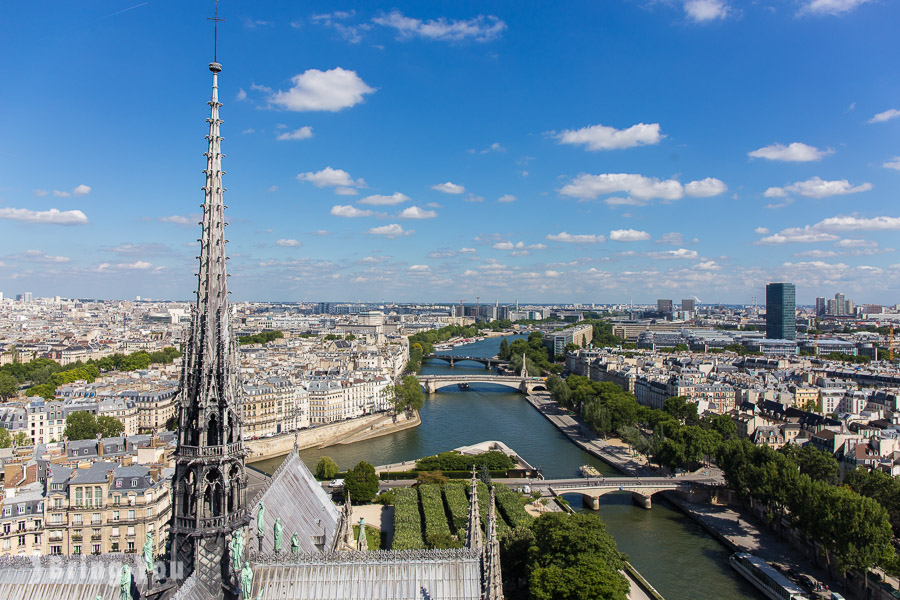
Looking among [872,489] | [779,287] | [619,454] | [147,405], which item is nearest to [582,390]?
[619,454]

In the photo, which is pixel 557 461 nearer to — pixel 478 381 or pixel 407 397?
pixel 407 397

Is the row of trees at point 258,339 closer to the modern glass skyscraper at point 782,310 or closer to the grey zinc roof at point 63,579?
the modern glass skyscraper at point 782,310

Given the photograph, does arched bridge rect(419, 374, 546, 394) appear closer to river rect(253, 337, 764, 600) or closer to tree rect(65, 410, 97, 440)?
river rect(253, 337, 764, 600)

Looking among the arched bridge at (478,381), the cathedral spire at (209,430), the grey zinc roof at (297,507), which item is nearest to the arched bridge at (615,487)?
the grey zinc roof at (297,507)

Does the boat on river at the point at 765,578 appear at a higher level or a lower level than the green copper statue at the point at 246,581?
lower

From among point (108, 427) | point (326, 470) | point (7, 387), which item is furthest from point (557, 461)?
point (7, 387)

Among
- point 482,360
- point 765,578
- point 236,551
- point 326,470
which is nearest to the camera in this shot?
point 236,551
